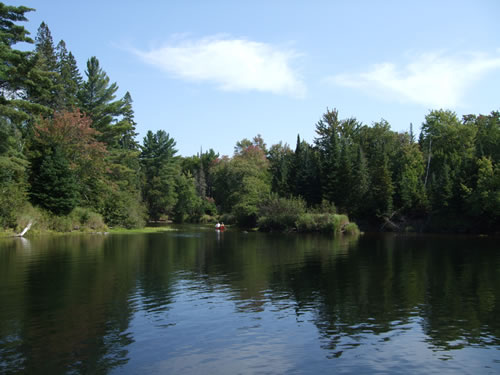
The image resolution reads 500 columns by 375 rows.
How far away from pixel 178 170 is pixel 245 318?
91.2m

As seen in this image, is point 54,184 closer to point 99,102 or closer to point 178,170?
point 99,102

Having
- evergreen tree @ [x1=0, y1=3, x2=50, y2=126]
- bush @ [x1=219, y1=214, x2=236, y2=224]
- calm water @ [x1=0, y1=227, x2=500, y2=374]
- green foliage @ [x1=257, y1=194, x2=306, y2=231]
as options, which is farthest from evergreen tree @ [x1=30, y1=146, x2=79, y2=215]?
bush @ [x1=219, y1=214, x2=236, y2=224]

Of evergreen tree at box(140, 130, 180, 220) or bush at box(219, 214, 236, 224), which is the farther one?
evergreen tree at box(140, 130, 180, 220)

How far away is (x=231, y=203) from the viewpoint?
89.7 m

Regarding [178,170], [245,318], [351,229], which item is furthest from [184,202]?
[245,318]

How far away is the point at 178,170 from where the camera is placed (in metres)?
103

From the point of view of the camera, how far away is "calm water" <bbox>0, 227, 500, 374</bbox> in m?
10.1

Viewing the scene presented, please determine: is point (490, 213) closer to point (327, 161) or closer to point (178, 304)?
point (327, 161)

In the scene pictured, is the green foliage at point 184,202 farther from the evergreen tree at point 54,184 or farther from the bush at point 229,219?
the evergreen tree at point 54,184

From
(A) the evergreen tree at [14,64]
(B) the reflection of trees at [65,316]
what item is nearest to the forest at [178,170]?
(A) the evergreen tree at [14,64]

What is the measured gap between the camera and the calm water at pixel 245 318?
1006 centimetres

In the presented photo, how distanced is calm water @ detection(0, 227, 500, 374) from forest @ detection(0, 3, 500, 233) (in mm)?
25417

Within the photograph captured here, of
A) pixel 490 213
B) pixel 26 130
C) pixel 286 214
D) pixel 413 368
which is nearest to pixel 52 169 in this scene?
pixel 26 130

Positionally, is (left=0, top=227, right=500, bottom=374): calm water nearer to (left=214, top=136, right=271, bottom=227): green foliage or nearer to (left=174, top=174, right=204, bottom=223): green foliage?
(left=214, top=136, right=271, bottom=227): green foliage
